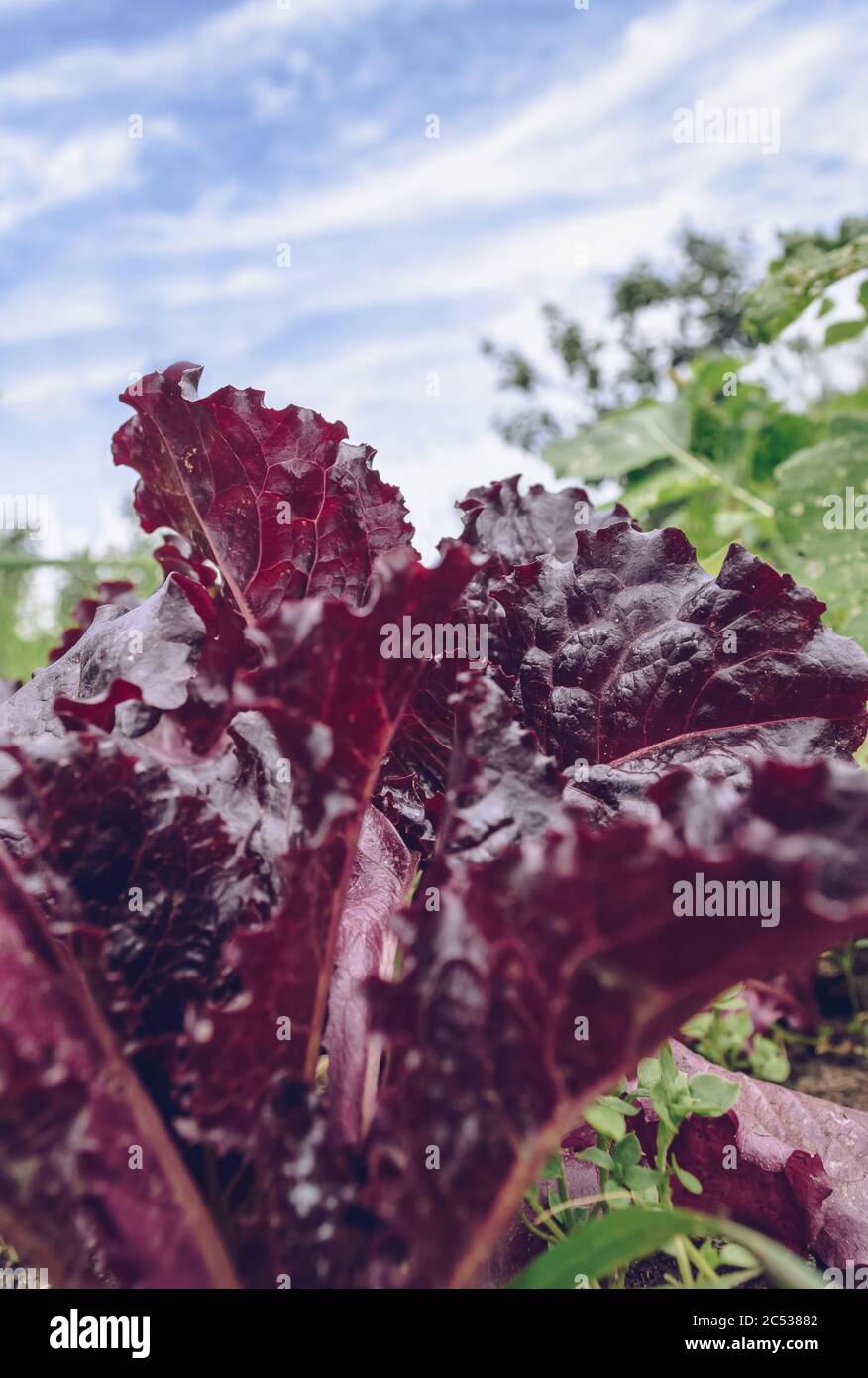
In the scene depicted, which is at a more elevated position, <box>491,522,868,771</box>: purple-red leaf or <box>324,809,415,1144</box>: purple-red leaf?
<box>491,522,868,771</box>: purple-red leaf

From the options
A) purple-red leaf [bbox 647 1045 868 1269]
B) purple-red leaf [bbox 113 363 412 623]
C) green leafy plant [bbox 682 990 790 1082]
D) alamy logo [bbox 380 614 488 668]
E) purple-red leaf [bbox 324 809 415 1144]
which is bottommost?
purple-red leaf [bbox 647 1045 868 1269]

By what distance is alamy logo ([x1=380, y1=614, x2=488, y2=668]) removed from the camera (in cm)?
80

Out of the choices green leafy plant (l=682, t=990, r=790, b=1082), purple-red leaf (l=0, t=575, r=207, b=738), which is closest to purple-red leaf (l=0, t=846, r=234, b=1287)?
purple-red leaf (l=0, t=575, r=207, b=738)

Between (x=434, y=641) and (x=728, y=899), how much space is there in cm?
43

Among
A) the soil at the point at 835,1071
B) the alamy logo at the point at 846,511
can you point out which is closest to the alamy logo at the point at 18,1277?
the soil at the point at 835,1071

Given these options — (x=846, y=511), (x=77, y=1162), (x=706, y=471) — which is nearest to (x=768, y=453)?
(x=706, y=471)

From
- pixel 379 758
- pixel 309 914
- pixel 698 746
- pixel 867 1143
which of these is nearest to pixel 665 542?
pixel 698 746

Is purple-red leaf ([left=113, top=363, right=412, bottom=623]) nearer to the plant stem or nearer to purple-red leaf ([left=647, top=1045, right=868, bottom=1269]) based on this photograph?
purple-red leaf ([left=647, top=1045, right=868, bottom=1269])

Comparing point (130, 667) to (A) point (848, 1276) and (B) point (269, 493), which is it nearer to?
(B) point (269, 493)

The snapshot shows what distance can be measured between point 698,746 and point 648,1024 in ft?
1.67

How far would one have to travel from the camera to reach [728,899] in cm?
60
